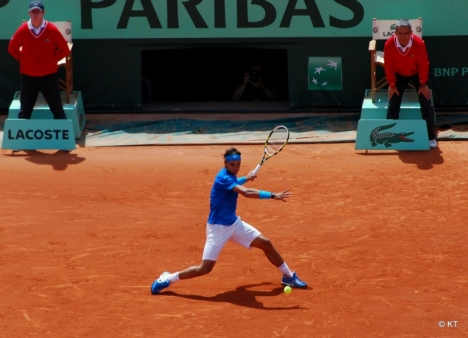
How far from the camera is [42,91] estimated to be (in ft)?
47.2

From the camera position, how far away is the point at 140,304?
316 inches

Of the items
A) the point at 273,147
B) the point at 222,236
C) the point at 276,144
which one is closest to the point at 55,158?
the point at 276,144

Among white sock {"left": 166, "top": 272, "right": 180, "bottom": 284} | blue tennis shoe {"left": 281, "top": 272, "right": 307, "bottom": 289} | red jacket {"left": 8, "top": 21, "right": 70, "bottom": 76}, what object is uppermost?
red jacket {"left": 8, "top": 21, "right": 70, "bottom": 76}

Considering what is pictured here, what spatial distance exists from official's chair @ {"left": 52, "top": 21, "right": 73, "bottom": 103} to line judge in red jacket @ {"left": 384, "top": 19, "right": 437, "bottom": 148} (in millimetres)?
5187

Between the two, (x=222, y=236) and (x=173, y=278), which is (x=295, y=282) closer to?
(x=222, y=236)

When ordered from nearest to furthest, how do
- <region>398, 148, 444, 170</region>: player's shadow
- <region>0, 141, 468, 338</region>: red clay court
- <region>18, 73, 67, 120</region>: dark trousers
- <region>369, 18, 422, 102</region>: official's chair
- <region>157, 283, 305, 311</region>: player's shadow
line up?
<region>0, 141, 468, 338</region>: red clay court < <region>157, 283, 305, 311</region>: player's shadow < <region>398, 148, 444, 170</region>: player's shadow < <region>18, 73, 67, 120</region>: dark trousers < <region>369, 18, 422, 102</region>: official's chair

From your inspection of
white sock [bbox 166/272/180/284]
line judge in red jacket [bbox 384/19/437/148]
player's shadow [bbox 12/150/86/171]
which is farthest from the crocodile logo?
white sock [bbox 166/272/180/284]

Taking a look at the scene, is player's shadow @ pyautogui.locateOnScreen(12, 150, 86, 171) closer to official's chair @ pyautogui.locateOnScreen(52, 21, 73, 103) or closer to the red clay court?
the red clay court

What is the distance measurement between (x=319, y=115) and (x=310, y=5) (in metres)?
1.90

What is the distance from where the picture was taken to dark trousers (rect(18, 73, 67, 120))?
14.3 metres

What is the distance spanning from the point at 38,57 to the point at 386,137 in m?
5.51

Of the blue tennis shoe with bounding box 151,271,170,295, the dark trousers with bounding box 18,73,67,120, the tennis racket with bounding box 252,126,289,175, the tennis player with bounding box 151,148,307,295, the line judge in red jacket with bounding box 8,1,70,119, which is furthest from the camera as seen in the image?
the dark trousers with bounding box 18,73,67,120

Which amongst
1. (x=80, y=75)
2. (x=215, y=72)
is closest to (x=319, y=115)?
(x=215, y=72)

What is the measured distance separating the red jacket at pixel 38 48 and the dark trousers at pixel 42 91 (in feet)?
0.31
